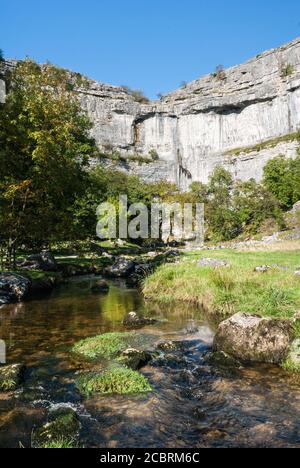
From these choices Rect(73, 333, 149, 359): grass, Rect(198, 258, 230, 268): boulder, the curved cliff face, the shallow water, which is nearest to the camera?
the shallow water

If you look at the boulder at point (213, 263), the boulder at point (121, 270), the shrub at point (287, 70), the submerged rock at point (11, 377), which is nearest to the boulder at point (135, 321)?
the submerged rock at point (11, 377)

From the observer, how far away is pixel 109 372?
8891 millimetres

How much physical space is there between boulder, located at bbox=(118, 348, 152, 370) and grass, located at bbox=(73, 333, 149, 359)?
379 mm

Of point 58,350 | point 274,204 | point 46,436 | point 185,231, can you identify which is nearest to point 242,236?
point 274,204

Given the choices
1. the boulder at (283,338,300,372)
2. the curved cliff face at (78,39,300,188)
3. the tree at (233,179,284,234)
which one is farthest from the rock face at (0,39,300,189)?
the boulder at (283,338,300,372)

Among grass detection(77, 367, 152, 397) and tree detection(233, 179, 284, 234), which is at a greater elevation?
tree detection(233, 179, 284, 234)

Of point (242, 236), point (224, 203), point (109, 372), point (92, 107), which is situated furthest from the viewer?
point (92, 107)

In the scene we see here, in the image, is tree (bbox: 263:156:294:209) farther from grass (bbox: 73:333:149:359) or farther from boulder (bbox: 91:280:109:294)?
grass (bbox: 73:333:149:359)

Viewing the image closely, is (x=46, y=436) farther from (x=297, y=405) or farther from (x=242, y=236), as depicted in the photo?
(x=242, y=236)

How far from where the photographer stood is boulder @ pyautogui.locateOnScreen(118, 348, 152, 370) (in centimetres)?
972

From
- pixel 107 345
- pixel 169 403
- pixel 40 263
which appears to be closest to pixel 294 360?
pixel 169 403

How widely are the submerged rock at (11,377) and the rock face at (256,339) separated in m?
5.37

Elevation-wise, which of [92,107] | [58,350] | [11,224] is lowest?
[58,350]
